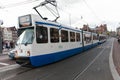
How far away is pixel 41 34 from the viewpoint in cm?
1134

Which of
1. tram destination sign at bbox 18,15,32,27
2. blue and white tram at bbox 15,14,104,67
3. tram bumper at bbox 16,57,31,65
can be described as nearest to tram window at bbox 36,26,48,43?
blue and white tram at bbox 15,14,104,67

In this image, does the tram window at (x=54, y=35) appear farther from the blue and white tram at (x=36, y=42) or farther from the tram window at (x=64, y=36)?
the tram window at (x=64, y=36)

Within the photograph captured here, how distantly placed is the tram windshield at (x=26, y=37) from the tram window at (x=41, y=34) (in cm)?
38

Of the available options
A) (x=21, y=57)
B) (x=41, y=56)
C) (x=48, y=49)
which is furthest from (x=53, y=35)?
(x=21, y=57)

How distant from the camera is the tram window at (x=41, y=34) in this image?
1107 centimetres

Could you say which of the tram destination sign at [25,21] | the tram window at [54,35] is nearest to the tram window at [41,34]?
the tram destination sign at [25,21]

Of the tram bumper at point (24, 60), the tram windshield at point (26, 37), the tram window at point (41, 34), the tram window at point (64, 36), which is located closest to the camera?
the tram bumper at point (24, 60)

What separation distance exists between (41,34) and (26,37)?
0.98 metres

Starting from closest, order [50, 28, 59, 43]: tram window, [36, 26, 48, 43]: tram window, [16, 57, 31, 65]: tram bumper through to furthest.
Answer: [16, 57, 31, 65]: tram bumper < [36, 26, 48, 43]: tram window < [50, 28, 59, 43]: tram window

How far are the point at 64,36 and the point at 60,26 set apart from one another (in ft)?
4.02

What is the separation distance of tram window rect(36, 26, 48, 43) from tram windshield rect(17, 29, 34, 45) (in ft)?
1.24

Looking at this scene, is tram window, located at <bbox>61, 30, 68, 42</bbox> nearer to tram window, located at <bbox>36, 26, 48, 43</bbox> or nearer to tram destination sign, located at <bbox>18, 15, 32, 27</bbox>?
tram window, located at <bbox>36, 26, 48, 43</bbox>

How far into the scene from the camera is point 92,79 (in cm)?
800

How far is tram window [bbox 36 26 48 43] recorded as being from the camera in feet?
36.3
